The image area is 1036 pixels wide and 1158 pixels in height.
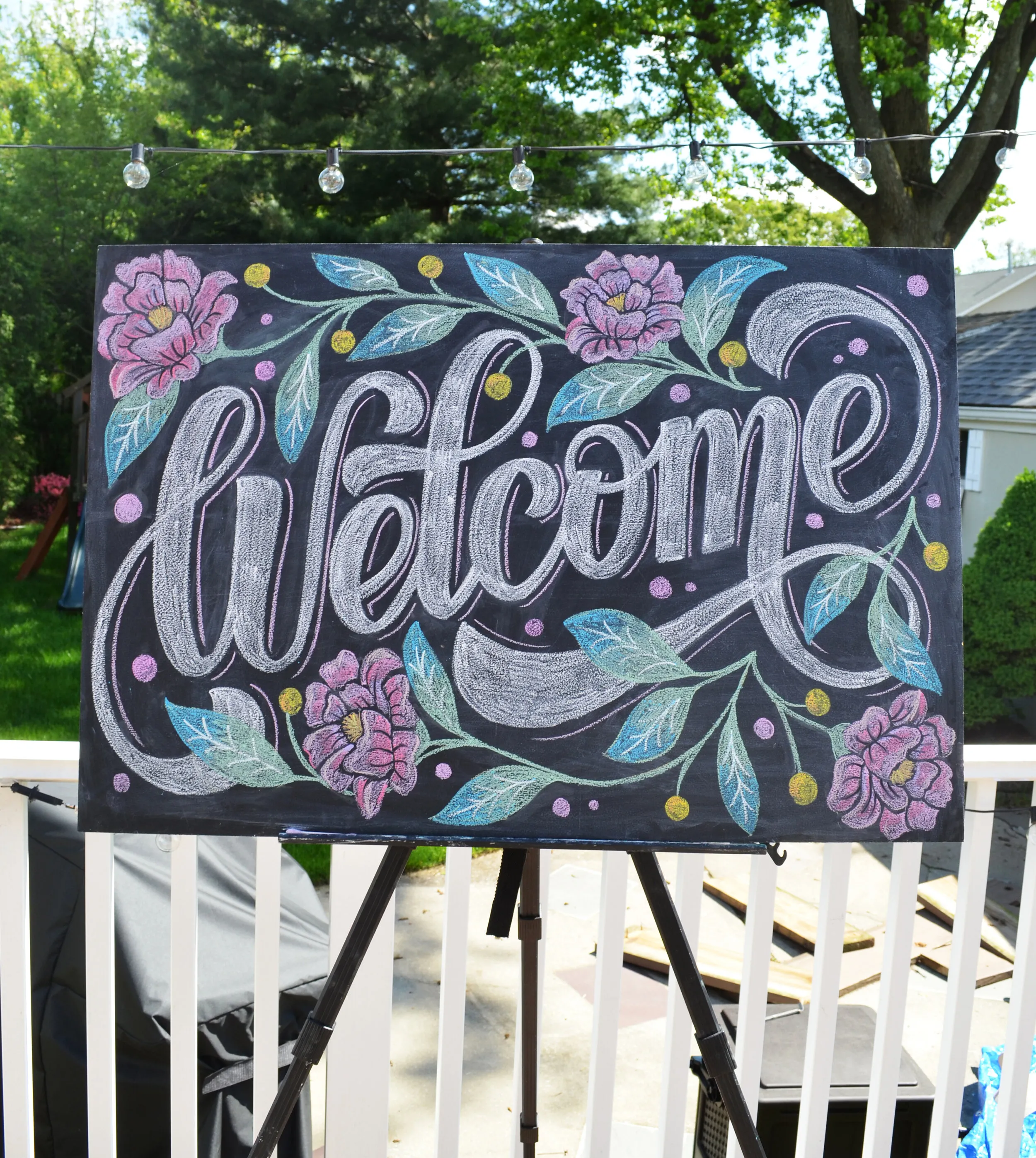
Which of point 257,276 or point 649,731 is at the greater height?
point 257,276

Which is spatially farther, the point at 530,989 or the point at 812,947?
the point at 812,947

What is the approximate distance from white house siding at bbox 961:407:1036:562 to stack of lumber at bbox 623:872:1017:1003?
5.14 meters

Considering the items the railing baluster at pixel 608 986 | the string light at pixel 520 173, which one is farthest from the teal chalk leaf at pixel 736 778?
the string light at pixel 520 173

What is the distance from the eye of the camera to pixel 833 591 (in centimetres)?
144

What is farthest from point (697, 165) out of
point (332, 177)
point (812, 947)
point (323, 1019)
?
point (812, 947)

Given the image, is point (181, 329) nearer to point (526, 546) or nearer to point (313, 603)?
point (313, 603)

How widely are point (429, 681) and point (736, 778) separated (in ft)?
1.48

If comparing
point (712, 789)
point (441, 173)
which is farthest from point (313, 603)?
point (441, 173)

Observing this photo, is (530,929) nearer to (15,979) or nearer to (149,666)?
(149,666)

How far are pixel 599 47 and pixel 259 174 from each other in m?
4.51

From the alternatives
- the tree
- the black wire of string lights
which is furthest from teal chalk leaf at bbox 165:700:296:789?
the tree

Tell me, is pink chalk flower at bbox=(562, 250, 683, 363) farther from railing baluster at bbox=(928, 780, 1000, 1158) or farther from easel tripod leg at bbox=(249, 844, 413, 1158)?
railing baluster at bbox=(928, 780, 1000, 1158)

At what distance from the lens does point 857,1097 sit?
217 centimetres

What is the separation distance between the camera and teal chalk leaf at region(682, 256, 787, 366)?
4.77 ft
